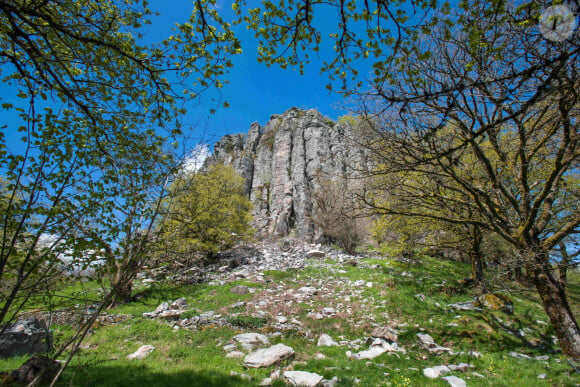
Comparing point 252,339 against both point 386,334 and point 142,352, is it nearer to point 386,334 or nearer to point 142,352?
point 142,352

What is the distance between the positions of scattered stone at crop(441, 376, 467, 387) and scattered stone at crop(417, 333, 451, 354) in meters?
1.46

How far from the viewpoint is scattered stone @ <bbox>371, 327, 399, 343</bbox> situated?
7.02 meters

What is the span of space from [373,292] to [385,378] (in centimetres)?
635

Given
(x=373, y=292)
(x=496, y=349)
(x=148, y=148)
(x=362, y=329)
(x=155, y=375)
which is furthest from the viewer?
(x=373, y=292)

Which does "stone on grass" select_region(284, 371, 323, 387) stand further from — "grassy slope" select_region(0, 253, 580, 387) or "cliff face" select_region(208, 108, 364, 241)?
"cliff face" select_region(208, 108, 364, 241)

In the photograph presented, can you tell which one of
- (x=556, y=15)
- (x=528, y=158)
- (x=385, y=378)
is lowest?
(x=385, y=378)

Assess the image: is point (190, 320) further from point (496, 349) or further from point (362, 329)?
point (496, 349)

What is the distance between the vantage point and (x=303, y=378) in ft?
16.1

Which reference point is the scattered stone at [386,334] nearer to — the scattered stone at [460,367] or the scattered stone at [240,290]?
the scattered stone at [460,367]

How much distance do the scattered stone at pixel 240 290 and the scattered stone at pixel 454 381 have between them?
27.2 ft

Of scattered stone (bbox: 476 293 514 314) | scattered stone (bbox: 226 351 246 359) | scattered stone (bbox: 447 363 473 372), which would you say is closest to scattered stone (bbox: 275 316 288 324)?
scattered stone (bbox: 226 351 246 359)

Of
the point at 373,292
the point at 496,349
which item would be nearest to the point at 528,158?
the point at 496,349

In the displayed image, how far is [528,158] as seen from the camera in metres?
6.03

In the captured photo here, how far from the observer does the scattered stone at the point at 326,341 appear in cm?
685
